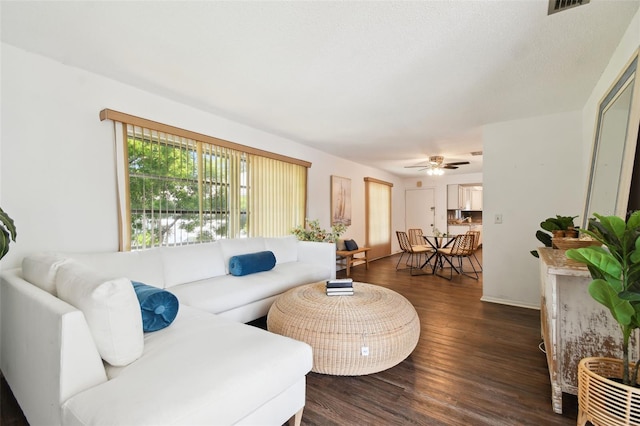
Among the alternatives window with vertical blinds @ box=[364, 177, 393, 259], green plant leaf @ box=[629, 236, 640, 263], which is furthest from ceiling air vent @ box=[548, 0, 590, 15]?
window with vertical blinds @ box=[364, 177, 393, 259]

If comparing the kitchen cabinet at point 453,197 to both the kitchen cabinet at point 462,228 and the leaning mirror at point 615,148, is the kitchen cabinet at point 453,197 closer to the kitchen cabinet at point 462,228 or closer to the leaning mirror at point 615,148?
the kitchen cabinet at point 462,228

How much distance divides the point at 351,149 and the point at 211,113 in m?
2.65

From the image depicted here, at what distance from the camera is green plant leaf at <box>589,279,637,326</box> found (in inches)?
48.9

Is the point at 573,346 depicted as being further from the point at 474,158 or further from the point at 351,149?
the point at 474,158

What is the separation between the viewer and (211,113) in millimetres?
3502

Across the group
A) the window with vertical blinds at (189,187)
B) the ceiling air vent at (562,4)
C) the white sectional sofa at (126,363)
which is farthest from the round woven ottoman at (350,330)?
the ceiling air vent at (562,4)

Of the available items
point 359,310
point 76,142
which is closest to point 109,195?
point 76,142

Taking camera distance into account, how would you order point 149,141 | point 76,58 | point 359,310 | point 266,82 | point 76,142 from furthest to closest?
1. point 149,141
2. point 266,82
3. point 76,142
4. point 76,58
5. point 359,310

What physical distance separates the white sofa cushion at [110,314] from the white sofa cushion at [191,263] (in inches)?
52.8

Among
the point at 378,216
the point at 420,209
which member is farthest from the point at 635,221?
the point at 420,209

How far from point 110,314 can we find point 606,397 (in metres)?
2.25

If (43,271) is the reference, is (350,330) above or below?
below

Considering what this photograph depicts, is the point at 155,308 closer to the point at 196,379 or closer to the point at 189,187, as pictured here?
the point at 196,379

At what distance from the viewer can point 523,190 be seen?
3729 mm
